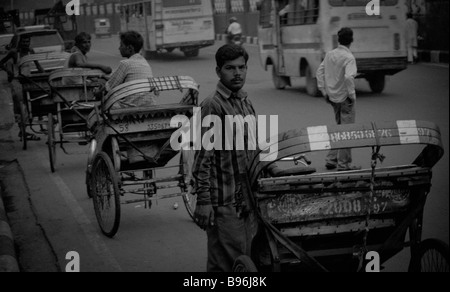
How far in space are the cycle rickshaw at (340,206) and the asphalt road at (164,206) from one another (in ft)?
4.70

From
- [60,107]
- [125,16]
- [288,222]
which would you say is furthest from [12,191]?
[125,16]

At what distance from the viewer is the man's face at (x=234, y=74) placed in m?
3.95

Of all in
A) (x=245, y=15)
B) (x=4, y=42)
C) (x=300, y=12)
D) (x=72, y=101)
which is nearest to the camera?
(x=72, y=101)

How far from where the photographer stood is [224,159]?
4.01 metres

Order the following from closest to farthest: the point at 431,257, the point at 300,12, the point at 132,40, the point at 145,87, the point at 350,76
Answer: the point at 431,257
the point at 145,87
the point at 132,40
the point at 350,76
the point at 300,12

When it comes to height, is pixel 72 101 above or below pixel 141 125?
below

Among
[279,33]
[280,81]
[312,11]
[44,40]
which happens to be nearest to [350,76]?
[312,11]

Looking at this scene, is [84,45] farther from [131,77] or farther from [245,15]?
[245,15]

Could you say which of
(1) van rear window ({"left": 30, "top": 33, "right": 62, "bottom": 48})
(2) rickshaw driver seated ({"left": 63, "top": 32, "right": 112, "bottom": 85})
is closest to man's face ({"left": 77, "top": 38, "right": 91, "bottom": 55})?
(2) rickshaw driver seated ({"left": 63, "top": 32, "right": 112, "bottom": 85})

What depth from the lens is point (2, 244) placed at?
228 inches

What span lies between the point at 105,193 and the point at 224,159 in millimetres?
2508

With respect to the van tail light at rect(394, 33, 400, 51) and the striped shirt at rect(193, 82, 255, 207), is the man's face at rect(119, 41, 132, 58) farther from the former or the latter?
the van tail light at rect(394, 33, 400, 51)

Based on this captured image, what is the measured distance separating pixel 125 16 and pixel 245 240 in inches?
1175

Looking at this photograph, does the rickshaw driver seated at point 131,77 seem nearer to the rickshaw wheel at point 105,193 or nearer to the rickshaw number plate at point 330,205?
the rickshaw wheel at point 105,193
